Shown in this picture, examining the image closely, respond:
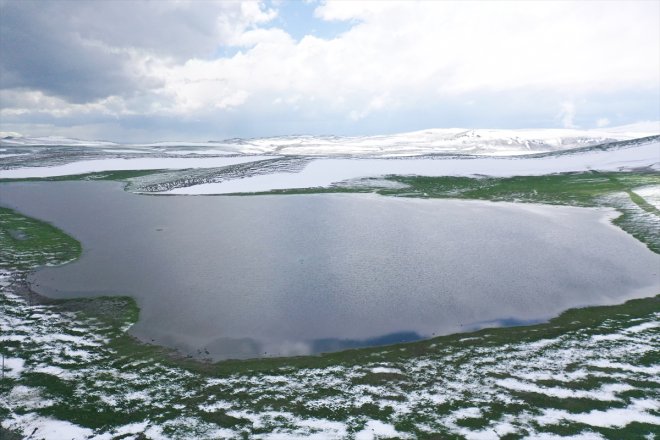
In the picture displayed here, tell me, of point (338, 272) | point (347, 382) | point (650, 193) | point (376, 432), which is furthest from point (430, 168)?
point (376, 432)

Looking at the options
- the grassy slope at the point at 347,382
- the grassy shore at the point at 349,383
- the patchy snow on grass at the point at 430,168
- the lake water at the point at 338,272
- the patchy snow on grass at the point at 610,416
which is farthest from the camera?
the patchy snow on grass at the point at 430,168

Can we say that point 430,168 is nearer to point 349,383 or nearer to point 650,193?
point 650,193

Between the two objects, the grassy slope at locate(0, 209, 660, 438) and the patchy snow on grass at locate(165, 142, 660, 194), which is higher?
the patchy snow on grass at locate(165, 142, 660, 194)

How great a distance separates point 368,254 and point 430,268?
7.24m

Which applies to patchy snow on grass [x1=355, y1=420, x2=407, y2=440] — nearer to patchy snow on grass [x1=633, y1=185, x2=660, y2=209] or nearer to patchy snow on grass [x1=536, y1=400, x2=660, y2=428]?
patchy snow on grass [x1=536, y1=400, x2=660, y2=428]

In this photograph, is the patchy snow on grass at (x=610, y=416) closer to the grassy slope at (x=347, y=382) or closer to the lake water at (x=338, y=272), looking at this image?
the grassy slope at (x=347, y=382)

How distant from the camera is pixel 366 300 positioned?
3136cm

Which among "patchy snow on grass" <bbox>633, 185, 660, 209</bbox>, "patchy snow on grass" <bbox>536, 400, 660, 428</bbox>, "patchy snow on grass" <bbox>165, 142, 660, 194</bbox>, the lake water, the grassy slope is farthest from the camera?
"patchy snow on grass" <bbox>165, 142, 660, 194</bbox>

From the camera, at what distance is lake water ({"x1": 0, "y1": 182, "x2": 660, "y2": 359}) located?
2758cm

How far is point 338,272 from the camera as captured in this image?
3747 centimetres

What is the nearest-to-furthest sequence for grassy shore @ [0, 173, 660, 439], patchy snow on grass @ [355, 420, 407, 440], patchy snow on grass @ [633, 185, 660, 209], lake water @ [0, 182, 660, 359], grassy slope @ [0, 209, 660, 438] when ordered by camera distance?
1. patchy snow on grass @ [355, 420, 407, 440]
2. grassy shore @ [0, 173, 660, 439]
3. grassy slope @ [0, 209, 660, 438]
4. lake water @ [0, 182, 660, 359]
5. patchy snow on grass @ [633, 185, 660, 209]

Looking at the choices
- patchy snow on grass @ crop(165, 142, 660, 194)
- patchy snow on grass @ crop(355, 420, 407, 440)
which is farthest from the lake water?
patchy snow on grass @ crop(165, 142, 660, 194)

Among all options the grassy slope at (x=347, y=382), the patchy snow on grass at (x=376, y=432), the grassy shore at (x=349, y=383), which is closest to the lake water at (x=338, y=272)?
the grassy slope at (x=347, y=382)

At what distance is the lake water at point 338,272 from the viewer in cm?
2758
